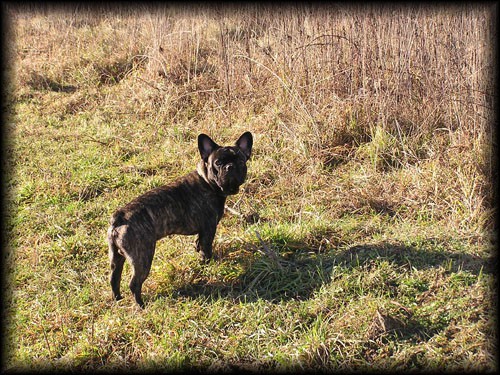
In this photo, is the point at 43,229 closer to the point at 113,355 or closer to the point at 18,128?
the point at 113,355

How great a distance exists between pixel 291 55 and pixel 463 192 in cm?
303

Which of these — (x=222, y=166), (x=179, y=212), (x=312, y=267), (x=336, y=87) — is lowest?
(x=312, y=267)

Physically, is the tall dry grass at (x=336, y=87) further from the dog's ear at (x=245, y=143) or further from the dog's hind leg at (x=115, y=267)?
the dog's hind leg at (x=115, y=267)

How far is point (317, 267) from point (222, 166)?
112cm

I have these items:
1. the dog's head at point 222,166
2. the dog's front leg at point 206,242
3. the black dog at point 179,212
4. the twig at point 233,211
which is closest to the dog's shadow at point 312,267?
the dog's front leg at point 206,242

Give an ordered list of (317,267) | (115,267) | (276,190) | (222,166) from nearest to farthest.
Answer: (115,267) → (317,267) → (222,166) → (276,190)

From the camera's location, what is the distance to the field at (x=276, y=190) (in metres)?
3.88

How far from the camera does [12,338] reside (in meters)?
4.19

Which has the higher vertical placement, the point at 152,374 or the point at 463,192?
the point at 463,192

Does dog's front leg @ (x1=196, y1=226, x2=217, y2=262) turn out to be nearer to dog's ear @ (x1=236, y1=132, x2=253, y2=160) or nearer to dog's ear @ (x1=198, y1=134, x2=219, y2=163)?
dog's ear @ (x1=198, y1=134, x2=219, y2=163)

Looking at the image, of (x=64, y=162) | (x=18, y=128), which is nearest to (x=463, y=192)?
(x=64, y=162)

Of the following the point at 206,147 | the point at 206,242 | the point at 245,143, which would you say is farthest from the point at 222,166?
the point at 206,242

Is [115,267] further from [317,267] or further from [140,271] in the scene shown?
[317,267]

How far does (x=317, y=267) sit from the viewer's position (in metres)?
4.42
